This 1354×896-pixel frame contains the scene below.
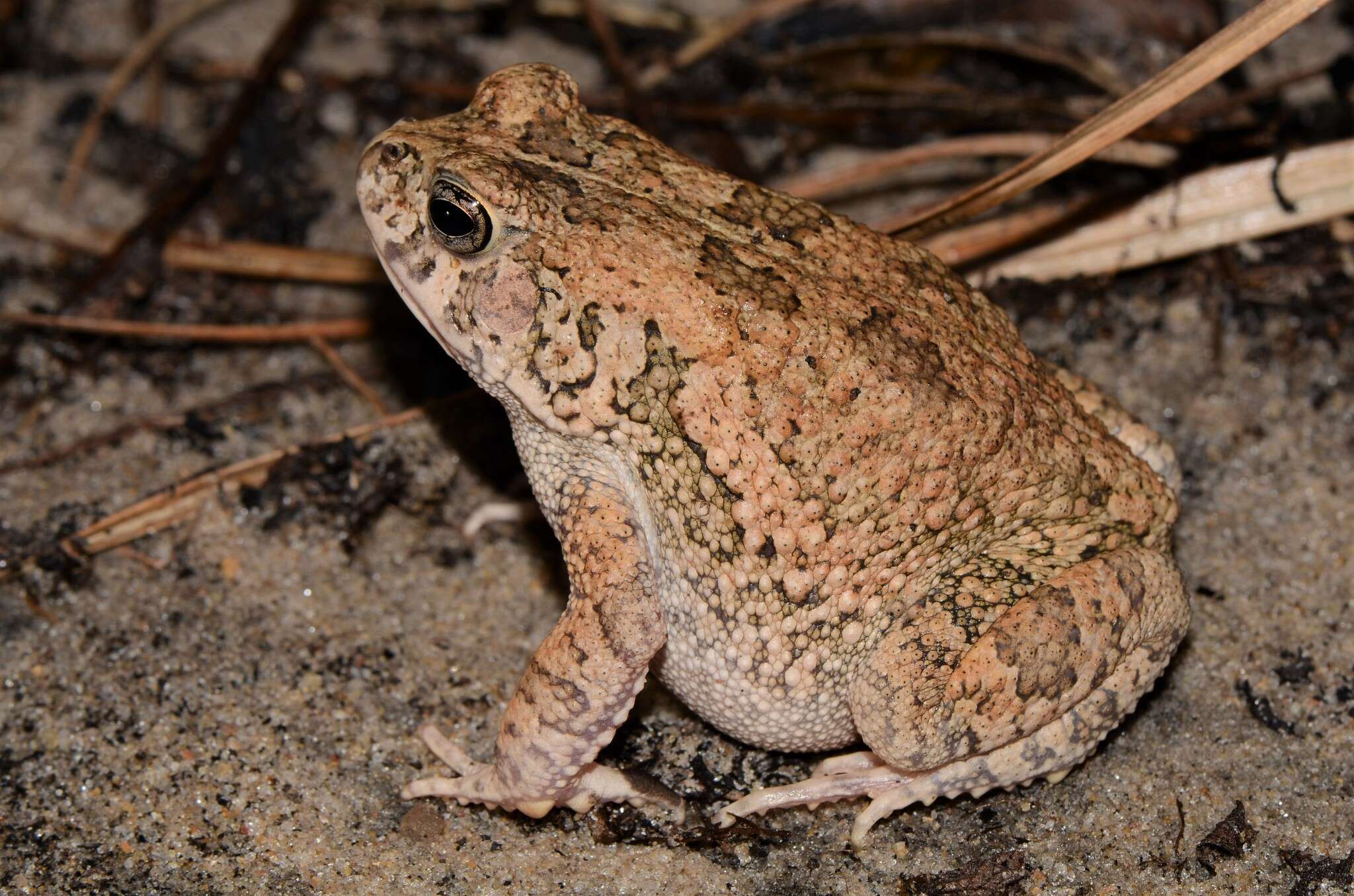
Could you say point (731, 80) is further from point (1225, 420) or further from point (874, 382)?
point (874, 382)

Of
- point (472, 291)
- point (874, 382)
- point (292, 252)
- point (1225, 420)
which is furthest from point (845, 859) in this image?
point (292, 252)

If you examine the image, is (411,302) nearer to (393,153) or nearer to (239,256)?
(393,153)

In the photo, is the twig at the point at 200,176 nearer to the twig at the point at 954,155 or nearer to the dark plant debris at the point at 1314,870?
the twig at the point at 954,155

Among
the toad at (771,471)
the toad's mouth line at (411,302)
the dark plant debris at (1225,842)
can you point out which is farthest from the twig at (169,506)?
the dark plant debris at (1225,842)

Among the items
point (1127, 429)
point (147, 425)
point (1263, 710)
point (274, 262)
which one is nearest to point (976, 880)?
point (1263, 710)

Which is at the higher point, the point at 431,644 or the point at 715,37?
the point at 715,37

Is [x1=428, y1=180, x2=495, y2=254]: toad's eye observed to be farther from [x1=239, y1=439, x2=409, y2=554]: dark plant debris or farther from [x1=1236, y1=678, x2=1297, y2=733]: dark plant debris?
[x1=1236, y1=678, x2=1297, y2=733]: dark plant debris
